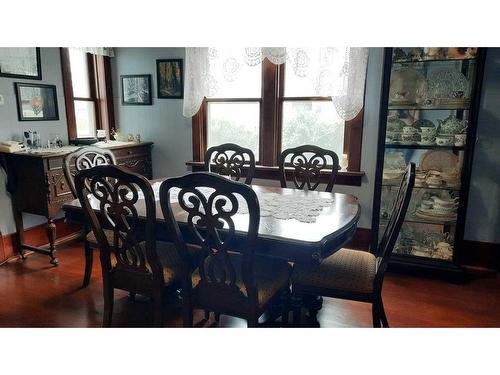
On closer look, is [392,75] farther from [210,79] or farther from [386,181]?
[210,79]

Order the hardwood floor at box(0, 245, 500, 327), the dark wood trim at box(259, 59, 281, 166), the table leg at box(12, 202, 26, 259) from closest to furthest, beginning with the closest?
the hardwood floor at box(0, 245, 500, 327) → the table leg at box(12, 202, 26, 259) → the dark wood trim at box(259, 59, 281, 166)

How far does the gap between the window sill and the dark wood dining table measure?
1130 millimetres

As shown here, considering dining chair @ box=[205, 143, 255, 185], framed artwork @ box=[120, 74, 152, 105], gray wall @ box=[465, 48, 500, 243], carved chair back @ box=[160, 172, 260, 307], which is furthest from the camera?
framed artwork @ box=[120, 74, 152, 105]

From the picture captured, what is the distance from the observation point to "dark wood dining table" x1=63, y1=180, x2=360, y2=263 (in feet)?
4.74

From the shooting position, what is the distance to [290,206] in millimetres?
1948

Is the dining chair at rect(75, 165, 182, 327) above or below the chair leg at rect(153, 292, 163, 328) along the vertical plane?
above

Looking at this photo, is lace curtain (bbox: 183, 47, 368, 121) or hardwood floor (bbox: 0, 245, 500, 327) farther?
lace curtain (bbox: 183, 47, 368, 121)

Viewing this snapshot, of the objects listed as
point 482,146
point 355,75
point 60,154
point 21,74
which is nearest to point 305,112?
point 355,75

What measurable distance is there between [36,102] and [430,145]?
3293 mm

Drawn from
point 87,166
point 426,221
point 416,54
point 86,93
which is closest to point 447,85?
point 416,54

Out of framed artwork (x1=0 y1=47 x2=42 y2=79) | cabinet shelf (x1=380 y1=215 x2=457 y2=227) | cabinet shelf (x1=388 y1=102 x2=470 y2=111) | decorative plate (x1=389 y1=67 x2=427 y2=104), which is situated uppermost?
framed artwork (x1=0 y1=47 x2=42 y2=79)

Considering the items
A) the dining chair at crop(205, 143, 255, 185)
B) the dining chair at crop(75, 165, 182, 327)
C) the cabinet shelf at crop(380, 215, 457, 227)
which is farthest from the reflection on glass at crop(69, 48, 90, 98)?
the cabinet shelf at crop(380, 215, 457, 227)

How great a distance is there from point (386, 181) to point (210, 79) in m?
1.80

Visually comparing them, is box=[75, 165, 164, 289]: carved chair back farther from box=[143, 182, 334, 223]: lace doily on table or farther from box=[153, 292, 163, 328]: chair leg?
box=[143, 182, 334, 223]: lace doily on table
